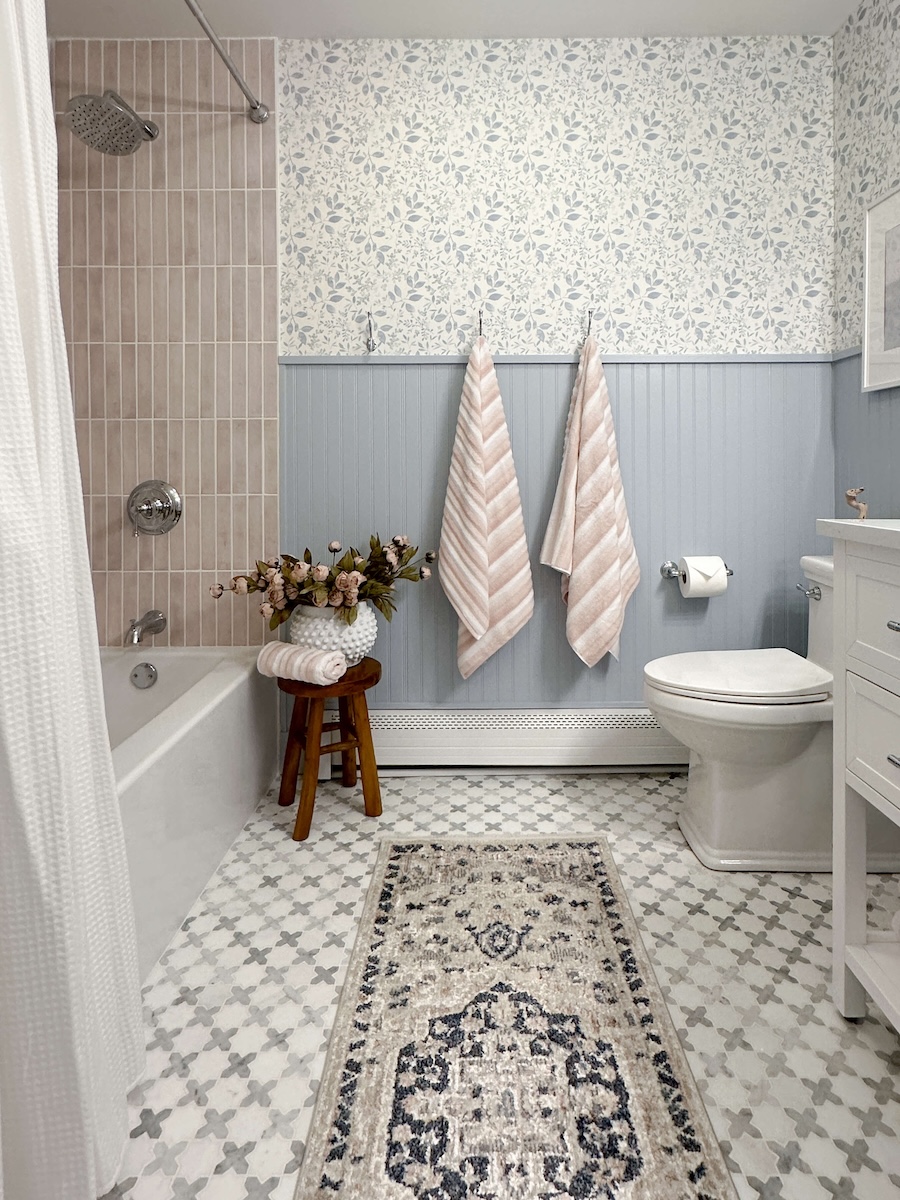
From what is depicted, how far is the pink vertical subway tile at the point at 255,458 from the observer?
102 inches

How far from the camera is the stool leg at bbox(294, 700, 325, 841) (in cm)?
216

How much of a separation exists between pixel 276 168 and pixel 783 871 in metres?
2.47

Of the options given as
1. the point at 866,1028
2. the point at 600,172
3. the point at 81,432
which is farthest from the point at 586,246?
the point at 866,1028

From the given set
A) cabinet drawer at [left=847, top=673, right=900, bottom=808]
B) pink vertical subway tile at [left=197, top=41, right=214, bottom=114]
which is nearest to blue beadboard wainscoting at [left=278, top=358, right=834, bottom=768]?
pink vertical subway tile at [left=197, top=41, right=214, bottom=114]

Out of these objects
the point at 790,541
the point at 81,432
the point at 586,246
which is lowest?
the point at 790,541

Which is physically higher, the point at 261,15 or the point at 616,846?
the point at 261,15

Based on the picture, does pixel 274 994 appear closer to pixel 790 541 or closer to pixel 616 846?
pixel 616 846

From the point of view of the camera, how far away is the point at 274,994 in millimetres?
1514

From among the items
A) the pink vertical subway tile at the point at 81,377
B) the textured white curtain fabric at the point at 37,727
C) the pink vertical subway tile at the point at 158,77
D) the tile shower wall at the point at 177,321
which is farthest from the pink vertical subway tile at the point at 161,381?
the textured white curtain fabric at the point at 37,727

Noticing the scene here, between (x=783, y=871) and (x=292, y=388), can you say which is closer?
(x=783, y=871)

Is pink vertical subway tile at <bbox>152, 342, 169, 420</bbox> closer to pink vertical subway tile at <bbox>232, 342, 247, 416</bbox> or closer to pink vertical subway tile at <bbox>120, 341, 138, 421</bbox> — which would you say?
pink vertical subway tile at <bbox>120, 341, 138, 421</bbox>

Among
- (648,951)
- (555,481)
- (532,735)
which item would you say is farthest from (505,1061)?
(555,481)

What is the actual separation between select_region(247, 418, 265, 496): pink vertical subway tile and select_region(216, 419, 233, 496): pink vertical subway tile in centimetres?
6

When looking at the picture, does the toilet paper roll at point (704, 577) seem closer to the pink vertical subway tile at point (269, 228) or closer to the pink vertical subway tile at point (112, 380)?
the pink vertical subway tile at point (269, 228)
